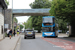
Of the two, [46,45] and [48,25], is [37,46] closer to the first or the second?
[46,45]

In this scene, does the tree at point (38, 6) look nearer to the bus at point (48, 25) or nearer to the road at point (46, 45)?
the bus at point (48, 25)

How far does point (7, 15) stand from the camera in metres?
46.1

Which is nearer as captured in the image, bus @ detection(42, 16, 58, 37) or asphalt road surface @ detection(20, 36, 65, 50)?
asphalt road surface @ detection(20, 36, 65, 50)

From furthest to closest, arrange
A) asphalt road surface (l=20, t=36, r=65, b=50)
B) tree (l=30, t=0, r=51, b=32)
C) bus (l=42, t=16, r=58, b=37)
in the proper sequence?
tree (l=30, t=0, r=51, b=32) < bus (l=42, t=16, r=58, b=37) < asphalt road surface (l=20, t=36, r=65, b=50)

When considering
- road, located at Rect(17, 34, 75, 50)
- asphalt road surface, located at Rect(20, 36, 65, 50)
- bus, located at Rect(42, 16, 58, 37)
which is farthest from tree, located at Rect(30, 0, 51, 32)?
asphalt road surface, located at Rect(20, 36, 65, 50)

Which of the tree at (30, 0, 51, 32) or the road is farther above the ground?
the tree at (30, 0, 51, 32)

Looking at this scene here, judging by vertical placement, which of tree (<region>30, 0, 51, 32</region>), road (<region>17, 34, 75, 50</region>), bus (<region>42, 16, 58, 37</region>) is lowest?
road (<region>17, 34, 75, 50</region>)

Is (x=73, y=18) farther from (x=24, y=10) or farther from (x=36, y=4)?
(x=36, y=4)

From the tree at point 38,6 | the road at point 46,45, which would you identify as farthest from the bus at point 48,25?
the tree at point 38,6

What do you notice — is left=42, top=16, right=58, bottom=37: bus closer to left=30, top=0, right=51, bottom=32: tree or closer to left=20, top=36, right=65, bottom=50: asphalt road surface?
left=20, top=36, right=65, bottom=50: asphalt road surface

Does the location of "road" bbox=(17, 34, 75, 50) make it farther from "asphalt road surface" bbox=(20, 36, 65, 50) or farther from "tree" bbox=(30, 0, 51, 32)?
"tree" bbox=(30, 0, 51, 32)

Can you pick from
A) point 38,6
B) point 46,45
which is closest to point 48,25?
point 46,45

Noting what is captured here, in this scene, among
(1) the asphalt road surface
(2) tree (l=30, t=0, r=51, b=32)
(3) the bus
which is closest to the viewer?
(1) the asphalt road surface

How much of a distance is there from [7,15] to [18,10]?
3.44 m
